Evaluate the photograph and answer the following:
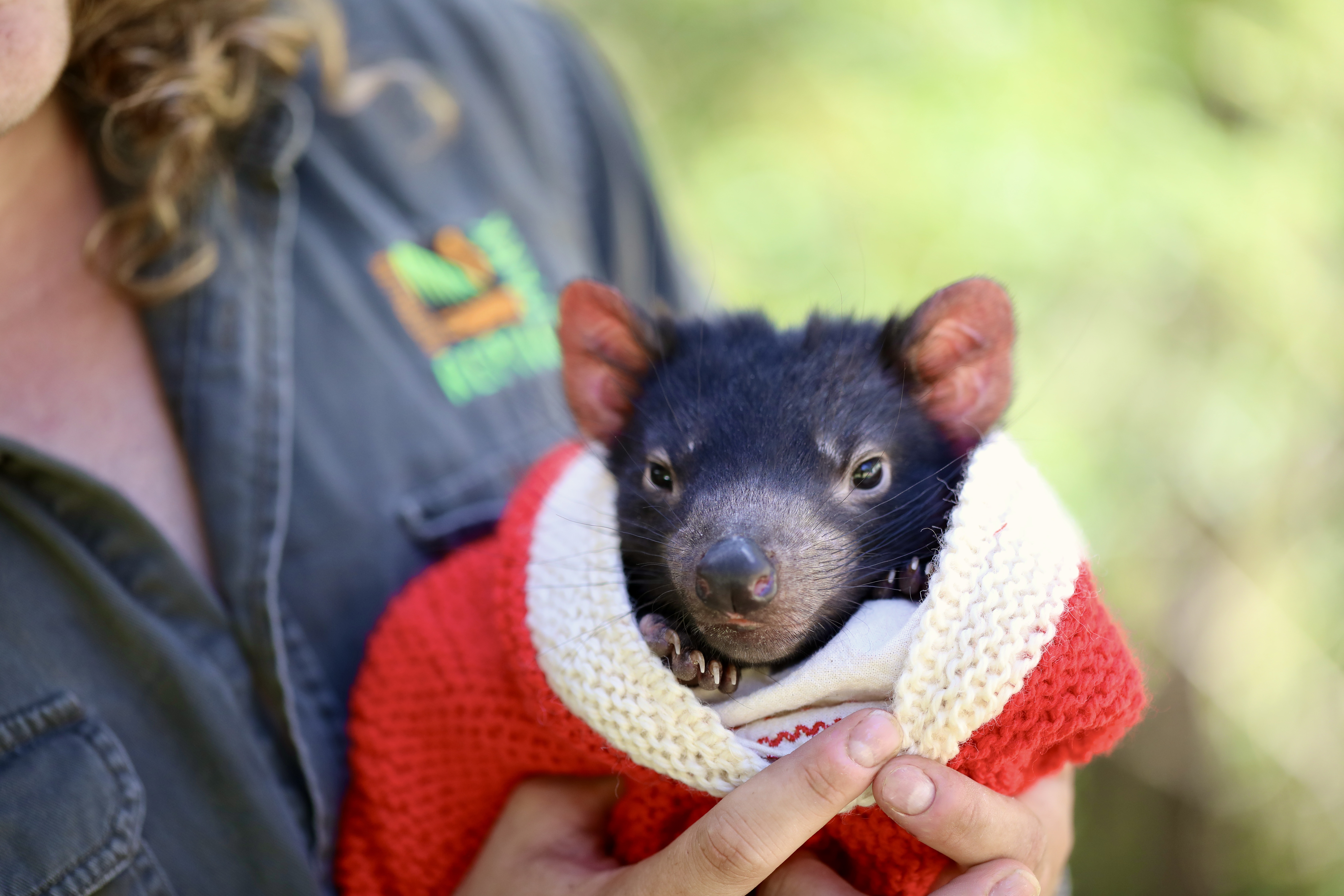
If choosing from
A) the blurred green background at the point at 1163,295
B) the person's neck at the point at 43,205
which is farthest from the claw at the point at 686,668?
the blurred green background at the point at 1163,295

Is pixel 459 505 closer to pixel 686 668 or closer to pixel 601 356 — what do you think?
pixel 601 356

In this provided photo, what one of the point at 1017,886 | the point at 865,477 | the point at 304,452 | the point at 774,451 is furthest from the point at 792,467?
the point at 304,452

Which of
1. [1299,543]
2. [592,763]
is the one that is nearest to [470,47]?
[592,763]

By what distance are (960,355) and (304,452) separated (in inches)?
56.2

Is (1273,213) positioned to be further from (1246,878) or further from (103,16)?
(103,16)

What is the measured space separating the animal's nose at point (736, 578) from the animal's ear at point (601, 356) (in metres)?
0.65

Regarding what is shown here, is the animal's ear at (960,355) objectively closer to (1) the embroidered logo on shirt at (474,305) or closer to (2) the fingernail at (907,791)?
(2) the fingernail at (907,791)

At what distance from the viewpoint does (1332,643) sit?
3828mm

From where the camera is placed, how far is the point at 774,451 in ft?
6.05

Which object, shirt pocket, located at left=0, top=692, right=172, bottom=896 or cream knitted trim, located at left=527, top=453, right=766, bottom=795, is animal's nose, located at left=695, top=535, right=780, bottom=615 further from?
shirt pocket, located at left=0, top=692, right=172, bottom=896

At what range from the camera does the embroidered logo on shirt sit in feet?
8.18

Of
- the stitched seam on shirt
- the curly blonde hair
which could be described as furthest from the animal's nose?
the curly blonde hair

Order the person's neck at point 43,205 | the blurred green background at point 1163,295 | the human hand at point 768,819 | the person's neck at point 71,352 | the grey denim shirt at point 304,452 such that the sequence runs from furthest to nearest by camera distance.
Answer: the blurred green background at point 1163,295 → the person's neck at point 43,205 → the person's neck at point 71,352 → the grey denim shirt at point 304,452 → the human hand at point 768,819

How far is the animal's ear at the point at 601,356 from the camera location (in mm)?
2094
